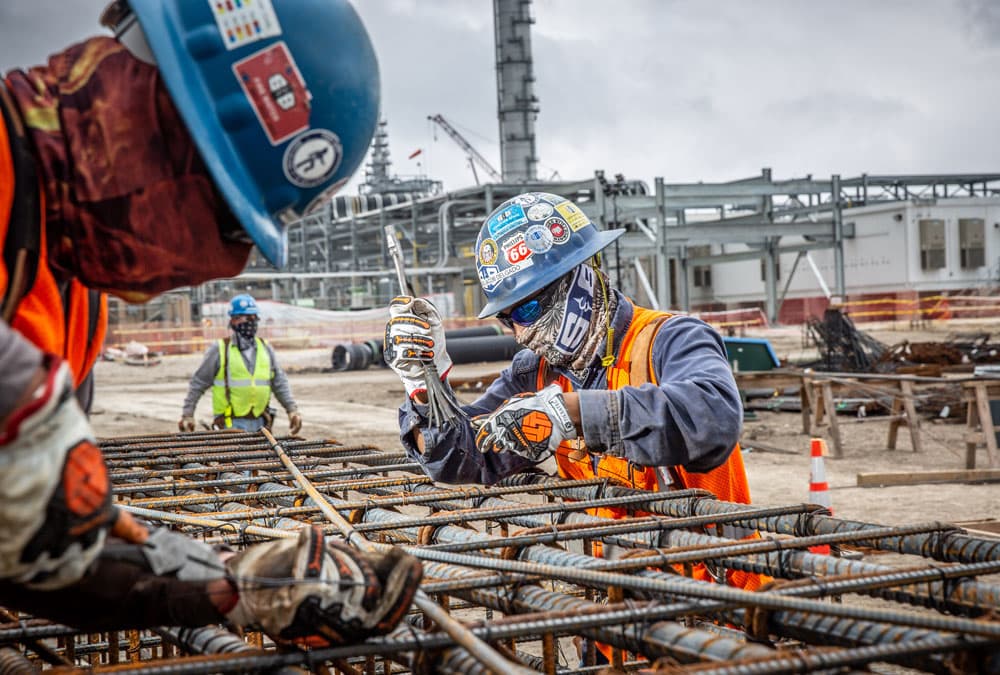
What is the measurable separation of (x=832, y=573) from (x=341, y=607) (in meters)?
1.15

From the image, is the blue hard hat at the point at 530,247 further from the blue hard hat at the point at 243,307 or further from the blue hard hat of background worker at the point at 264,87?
the blue hard hat at the point at 243,307

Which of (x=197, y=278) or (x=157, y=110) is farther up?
(x=157, y=110)

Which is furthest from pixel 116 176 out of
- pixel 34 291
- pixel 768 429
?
pixel 768 429

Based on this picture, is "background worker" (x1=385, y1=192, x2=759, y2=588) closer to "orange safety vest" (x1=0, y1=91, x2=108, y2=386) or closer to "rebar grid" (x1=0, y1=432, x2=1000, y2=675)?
"rebar grid" (x1=0, y1=432, x2=1000, y2=675)

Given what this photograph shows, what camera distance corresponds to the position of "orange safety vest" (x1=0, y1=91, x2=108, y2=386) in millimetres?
1535

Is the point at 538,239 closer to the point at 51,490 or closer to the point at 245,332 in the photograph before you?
the point at 51,490

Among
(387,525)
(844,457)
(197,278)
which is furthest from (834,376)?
(197,278)

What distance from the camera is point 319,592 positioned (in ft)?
5.43

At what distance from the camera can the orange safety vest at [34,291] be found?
1.54 meters

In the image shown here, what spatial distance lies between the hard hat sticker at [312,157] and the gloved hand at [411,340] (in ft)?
5.52

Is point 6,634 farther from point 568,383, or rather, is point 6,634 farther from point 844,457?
point 844,457

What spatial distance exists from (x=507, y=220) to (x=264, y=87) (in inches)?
75.3

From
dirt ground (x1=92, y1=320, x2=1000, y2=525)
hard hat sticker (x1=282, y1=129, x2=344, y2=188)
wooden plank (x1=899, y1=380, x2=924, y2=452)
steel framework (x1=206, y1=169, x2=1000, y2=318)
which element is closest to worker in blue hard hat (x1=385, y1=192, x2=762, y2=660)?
hard hat sticker (x1=282, y1=129, x2=344, y2=188)

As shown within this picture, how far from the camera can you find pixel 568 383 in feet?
12.6
